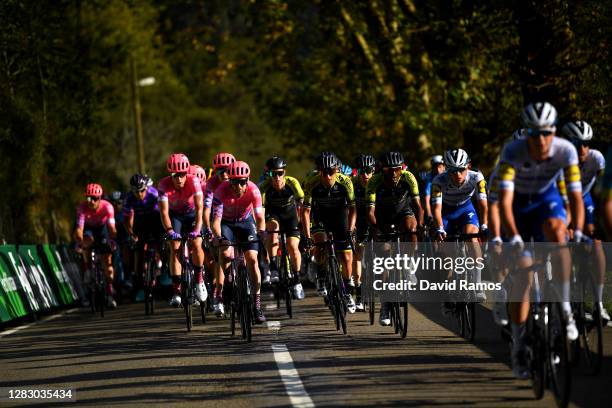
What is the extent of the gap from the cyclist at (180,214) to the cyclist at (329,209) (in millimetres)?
1366

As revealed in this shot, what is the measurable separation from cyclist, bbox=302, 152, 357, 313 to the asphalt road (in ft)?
2.68

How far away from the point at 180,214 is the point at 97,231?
13.7 feet

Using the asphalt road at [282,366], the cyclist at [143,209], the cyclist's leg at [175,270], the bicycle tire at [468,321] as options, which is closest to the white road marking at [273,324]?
the asphalt road at [282,366]

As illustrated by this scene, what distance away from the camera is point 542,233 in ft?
33.2

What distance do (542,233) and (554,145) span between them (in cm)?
72

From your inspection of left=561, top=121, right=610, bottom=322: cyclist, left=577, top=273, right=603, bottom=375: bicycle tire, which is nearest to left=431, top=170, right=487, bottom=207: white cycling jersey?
left=561, top=121, right=610, bottom=322: cyclist

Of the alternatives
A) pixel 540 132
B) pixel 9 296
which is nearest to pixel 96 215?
pixel 9 296

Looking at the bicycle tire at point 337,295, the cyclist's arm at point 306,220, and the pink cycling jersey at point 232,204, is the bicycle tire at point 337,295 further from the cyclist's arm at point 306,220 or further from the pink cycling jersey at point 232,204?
the pink cycling jersey at point 232,204

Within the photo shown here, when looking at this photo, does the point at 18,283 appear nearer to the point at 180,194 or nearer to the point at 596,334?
the point at 180,194

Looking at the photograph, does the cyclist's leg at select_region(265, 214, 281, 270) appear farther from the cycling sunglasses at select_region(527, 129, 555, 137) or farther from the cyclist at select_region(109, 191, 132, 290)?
the cycling sunglasses at select_region(527, 129, 555, 137)

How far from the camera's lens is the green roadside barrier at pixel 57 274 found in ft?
71.9

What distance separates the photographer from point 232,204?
1582 centimetres

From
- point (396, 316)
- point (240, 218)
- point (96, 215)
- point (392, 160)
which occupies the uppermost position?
point (392, 160)

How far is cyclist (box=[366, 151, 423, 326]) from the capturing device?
15492mm
